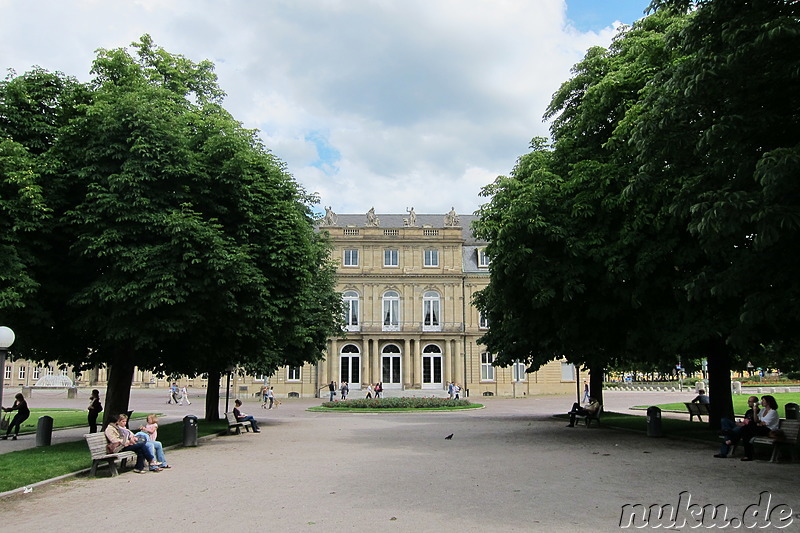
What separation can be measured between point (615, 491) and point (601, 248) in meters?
7.63

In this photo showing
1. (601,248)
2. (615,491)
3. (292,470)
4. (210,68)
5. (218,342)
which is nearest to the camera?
(615,491)

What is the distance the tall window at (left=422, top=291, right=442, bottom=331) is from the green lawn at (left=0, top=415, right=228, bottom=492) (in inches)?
1787

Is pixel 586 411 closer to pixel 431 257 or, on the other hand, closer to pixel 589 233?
pixel 589 233

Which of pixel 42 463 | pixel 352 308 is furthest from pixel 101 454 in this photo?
pixel 352 308

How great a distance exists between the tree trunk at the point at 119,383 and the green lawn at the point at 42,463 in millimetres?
1296

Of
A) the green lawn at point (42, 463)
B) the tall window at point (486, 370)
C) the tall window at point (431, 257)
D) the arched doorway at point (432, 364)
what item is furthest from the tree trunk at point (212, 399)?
the tall window at point (486, 370)

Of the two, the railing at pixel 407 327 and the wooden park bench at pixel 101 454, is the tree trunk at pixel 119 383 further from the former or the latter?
the railing at pixel 407 327

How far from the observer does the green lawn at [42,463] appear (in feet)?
41.3

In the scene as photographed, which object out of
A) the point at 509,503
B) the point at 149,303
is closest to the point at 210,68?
the point at 149,303

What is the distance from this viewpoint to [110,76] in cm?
2005

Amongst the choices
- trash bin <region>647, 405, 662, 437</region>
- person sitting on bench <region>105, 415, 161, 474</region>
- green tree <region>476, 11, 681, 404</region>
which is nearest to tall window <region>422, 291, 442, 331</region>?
green tree <region>476, 11, 681, 404</region>

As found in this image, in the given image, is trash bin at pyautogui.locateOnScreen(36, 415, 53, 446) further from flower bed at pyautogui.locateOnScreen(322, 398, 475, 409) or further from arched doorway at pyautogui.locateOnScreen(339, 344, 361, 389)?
arched doorway at pyautogui.locateOnScreen(339, 344, 361, 389)

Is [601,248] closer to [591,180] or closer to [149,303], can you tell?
[591,180]

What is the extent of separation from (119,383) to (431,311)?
1831 inches
